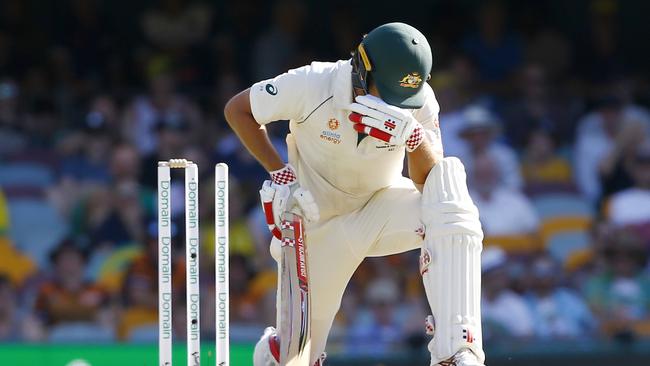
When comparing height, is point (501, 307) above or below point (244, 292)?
below

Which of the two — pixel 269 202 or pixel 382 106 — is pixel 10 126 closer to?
pixel 269 202

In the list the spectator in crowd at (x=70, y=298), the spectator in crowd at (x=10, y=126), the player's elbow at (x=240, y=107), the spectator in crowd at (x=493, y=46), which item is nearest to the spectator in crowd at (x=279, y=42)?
the spectator in crowd at (x=493, y=46)

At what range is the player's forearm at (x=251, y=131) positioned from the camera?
5289mm

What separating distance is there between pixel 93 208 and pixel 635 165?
3.67 meters

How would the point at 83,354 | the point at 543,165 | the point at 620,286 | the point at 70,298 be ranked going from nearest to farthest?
1. the point at 83,354
2. the point at 70,298
3. the point at 620,286
4. the point at 543,165

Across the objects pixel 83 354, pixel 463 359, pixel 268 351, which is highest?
pixel 83 354

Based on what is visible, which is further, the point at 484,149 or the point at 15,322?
the point at 484,149

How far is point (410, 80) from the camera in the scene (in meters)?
5.03

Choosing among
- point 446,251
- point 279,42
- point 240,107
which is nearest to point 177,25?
point 279,42

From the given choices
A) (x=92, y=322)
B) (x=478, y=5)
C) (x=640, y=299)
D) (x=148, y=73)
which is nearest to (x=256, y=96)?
(x=92, y=322)

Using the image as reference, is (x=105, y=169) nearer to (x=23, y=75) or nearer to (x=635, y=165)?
(x=23, y=75)

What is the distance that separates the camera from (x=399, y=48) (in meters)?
5.01

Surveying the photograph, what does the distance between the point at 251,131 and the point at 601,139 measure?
4680 mm

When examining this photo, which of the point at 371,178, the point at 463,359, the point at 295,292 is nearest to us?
the point at 463,359
